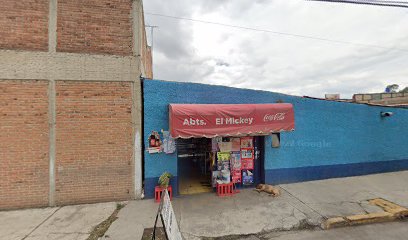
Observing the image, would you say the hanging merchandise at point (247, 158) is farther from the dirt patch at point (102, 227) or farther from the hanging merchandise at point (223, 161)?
the dirt patch at point (102, 227)

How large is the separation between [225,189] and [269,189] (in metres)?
1.49

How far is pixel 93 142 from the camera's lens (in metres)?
6.47

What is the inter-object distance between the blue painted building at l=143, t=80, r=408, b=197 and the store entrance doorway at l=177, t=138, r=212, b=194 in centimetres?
115

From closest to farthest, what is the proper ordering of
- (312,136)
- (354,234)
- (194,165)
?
(354,234) → (312,136) → (194,165)

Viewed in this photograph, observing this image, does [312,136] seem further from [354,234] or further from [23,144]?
[23,144]

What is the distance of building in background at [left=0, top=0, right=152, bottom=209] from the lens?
6.14m

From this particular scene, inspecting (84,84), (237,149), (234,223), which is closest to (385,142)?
(237,149)

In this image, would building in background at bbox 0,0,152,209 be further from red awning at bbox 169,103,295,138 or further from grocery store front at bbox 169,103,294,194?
grocery store front at bbox 169,103,294,194

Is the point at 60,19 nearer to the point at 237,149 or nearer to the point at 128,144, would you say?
the point at 128,144

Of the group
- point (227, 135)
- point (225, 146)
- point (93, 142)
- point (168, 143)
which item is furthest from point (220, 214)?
point (93, 142)

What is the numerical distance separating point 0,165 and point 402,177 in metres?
14.4

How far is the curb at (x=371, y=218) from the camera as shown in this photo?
209 inches

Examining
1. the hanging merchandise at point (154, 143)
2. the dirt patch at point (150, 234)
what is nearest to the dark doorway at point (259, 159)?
the hanging merchandise at point (154, 143)

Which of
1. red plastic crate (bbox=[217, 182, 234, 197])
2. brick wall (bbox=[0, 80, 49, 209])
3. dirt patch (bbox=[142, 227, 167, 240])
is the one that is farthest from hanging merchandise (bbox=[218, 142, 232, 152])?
brick wall (bbox=[0, 80, 49, 209])
